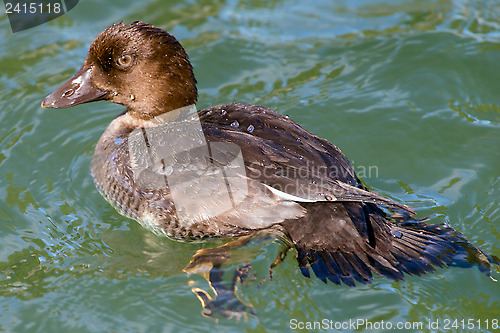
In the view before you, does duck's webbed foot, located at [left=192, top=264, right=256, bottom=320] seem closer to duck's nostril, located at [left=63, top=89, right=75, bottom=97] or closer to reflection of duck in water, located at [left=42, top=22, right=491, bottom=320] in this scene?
reflection of duck in water, located at [left=42, top=22, right=491, bottom=320]

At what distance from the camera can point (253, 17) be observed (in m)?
7.27

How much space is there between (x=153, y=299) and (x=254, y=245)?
825mm

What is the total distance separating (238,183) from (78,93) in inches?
64.7

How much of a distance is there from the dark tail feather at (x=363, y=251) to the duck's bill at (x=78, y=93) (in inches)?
75.2

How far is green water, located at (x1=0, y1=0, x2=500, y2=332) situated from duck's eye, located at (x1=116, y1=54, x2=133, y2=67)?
3.90 ft

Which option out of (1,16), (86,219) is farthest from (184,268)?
(1,16)

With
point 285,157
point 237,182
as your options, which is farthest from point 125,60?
point 285,157

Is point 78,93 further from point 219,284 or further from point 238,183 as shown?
point 219,284

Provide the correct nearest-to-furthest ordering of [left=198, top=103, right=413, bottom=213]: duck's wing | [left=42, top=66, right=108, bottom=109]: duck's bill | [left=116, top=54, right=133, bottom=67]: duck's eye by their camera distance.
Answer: [left=198, top=103, right=413, bottom=213]: duck's wing, [left=116, top=54, right=133, bottom=67]: duck's eye, [left=42, top=66, right=108, bottom=109]: duck's bill

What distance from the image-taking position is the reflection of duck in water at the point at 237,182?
391cm

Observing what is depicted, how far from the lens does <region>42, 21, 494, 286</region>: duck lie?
154 inches

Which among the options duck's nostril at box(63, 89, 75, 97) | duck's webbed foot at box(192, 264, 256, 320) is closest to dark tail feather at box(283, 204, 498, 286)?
duck's webbed foot at box(192, 264, 256, 320)

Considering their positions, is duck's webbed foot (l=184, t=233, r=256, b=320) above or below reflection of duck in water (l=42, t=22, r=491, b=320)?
below

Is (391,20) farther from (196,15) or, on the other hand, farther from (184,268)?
(184,268)
